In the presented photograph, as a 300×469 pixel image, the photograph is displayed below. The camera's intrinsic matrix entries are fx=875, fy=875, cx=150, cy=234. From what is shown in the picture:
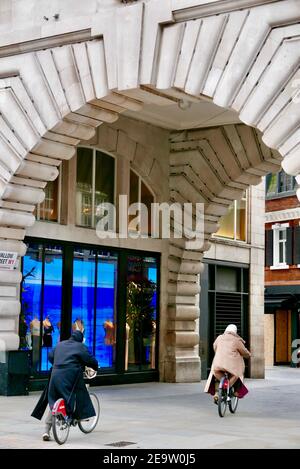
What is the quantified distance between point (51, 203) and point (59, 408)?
32.3 feet

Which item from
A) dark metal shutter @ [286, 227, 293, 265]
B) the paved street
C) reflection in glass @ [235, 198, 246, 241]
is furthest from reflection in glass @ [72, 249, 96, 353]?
dark metal shutter @ [286, 227, 293, 265]

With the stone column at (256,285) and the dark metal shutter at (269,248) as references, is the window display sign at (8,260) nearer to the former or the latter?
the stone column at (256,285)

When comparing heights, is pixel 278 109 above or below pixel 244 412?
above

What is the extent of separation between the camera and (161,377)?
Answer: 24.3m

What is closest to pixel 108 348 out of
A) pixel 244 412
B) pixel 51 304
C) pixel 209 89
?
pixel 51 304

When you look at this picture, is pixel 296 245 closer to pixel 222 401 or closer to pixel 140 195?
pixel 140 195

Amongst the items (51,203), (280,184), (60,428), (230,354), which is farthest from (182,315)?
(280,184)

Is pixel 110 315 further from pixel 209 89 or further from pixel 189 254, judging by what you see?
pixel 209 89

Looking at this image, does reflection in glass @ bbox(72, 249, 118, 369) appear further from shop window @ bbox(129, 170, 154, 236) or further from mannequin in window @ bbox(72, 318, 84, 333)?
shop window @ bbox(129, 170, 154, 236)

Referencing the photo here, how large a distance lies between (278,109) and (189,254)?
10043mm

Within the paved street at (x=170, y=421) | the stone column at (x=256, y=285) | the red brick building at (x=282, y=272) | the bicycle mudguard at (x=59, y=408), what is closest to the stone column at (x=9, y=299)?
the paved street at (x=170, y=421)

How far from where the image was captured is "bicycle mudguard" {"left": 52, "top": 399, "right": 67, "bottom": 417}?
483 inches

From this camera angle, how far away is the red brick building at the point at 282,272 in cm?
3812

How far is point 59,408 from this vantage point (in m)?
12.3
